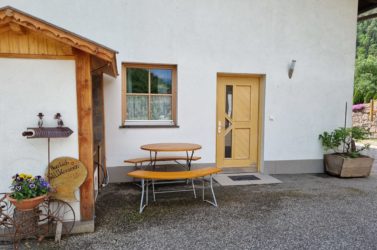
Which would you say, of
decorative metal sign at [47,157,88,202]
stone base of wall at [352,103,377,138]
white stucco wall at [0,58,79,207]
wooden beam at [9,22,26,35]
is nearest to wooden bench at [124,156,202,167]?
decorative metal sign at [47,157,88,202]

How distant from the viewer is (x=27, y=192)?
7.82 feet

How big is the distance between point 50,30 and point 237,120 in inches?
159

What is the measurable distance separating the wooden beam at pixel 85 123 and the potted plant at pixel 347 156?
4963mm

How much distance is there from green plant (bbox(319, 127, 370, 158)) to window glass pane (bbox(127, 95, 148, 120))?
404 cm

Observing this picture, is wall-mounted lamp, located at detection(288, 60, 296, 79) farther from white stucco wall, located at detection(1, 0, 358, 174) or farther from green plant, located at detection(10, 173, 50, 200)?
green plant, located at detection(10, 173, 50, 200)

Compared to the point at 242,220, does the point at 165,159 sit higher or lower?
higher

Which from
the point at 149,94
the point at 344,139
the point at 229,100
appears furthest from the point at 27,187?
the point at 344,139

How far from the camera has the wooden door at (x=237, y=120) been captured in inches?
212

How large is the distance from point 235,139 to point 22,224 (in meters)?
4.14

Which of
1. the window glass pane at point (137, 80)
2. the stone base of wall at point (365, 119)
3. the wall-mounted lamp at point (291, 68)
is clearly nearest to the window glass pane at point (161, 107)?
the window glass pane at point (137, 80)

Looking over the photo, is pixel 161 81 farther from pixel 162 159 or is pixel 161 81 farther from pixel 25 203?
pixel 25 203

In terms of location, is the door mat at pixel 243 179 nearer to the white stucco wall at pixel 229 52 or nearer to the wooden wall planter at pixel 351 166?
the white stucco wall at pixel 229 52

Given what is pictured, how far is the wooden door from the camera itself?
5.38 metres

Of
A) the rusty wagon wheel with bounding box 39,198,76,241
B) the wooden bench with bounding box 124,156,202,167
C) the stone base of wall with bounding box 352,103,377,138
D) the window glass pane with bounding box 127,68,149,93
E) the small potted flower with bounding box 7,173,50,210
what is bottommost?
the rusty wagon wheel with bounding box 39,198,76,241
